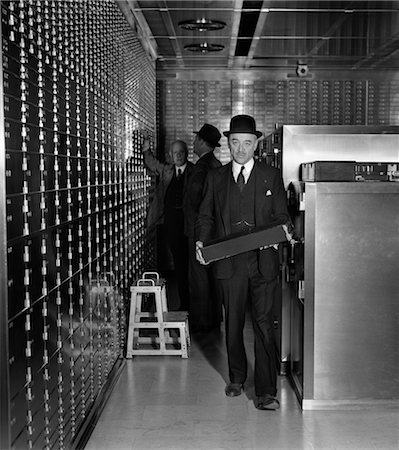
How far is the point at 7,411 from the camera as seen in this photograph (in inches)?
90.6

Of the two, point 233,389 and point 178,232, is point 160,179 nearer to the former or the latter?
point 178,232

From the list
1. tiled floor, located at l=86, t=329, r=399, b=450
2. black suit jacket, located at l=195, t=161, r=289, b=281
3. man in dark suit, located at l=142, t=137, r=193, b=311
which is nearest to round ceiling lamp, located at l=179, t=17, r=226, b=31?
man in dark suit, located at l=142, t=137, r=193, b=311

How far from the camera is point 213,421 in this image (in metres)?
4.04

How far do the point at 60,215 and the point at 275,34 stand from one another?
14.2 feet

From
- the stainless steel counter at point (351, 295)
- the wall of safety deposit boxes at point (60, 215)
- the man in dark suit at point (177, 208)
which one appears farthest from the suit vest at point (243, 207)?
the man in dark suit at point (177, 208)

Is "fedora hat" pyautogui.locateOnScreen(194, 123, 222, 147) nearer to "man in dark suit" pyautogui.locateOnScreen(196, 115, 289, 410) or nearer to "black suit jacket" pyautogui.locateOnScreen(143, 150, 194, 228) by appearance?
"black suit jacket" pyautogui.locateOnScreen(143, 150, 194, 228)

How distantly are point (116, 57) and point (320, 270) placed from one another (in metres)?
2.02

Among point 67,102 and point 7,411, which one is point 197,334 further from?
point 7,411

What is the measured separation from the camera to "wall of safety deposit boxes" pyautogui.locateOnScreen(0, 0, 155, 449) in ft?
7.84

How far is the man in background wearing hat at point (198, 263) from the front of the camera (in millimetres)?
5984

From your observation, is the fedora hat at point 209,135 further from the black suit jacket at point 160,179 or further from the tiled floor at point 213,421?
the tiled floor at point 213,421

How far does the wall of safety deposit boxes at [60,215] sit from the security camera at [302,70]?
3.66 meters

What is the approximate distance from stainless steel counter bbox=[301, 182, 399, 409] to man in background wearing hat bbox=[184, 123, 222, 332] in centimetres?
198

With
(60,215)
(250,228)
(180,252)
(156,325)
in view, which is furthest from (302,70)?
(60,215)
